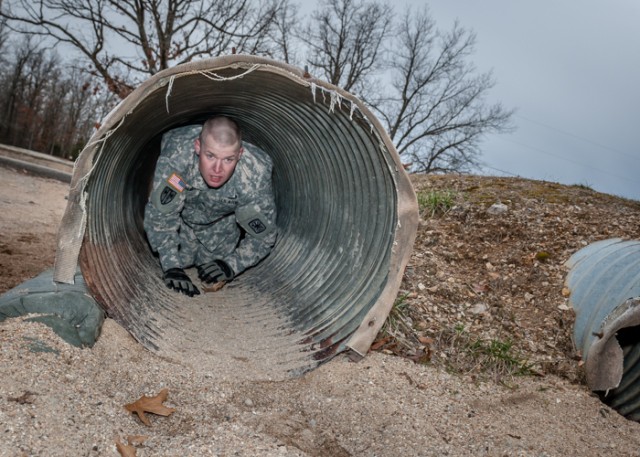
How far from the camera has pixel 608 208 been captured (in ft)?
19.0

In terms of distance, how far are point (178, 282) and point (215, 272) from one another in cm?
38

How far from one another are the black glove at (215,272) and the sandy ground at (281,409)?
4.65 ft

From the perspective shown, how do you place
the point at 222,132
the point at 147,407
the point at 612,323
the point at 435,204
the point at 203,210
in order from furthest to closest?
the point at 435,204, the point at 203,210, the point at 222,132, the point at 612,323, the point at 147,407

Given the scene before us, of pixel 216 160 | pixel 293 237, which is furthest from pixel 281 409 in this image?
pixel 293 237

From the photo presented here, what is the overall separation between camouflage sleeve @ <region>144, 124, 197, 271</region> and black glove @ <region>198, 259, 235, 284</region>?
0.30 metres

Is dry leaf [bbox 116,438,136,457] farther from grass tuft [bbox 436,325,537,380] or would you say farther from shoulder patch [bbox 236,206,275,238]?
shoulder patch [bbox 236,206,275,238]

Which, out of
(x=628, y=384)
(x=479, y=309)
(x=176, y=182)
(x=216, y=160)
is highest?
(x=216, y=160)

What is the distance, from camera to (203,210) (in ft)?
14.6

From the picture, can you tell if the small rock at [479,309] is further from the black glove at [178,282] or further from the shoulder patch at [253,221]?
the black glove at [178,282]

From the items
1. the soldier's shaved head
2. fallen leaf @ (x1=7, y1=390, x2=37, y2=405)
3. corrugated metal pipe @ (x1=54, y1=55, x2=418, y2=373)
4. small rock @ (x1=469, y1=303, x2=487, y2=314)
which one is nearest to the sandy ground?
fallen leaf @ (x1=7, y1=390, x2=37, y2=405)

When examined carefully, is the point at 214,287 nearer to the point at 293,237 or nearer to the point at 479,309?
the point at 293,237

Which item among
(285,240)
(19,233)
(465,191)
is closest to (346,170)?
(285,240)

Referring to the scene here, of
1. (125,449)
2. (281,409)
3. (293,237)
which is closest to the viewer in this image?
(125,449)

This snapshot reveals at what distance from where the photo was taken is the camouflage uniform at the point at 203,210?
394 centimetres
